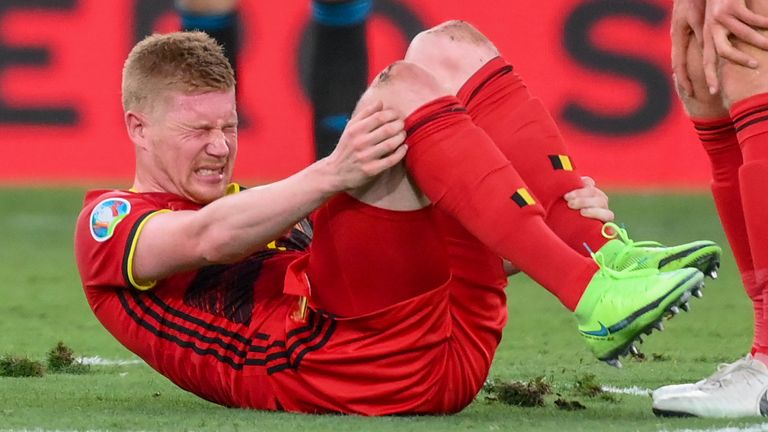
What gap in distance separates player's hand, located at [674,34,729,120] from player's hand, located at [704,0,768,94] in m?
0.12

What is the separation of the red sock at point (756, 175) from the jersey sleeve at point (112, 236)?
1.16 meters

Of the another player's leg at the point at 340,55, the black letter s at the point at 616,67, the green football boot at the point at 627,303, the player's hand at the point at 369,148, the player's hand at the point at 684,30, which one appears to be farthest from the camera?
the black letter s at the point at 616,67

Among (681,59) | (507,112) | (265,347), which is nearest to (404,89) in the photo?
(507,112)

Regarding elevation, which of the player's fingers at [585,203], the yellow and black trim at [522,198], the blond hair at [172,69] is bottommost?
the player's fingers at [585,203]

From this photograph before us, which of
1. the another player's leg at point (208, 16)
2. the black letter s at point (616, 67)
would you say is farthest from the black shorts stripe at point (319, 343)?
the black letter s at point (616, 67)

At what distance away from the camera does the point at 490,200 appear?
2.65 metres

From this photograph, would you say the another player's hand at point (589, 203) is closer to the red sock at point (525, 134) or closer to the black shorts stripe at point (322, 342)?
the red sock at point (525, 134)

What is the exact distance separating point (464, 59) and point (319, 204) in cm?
51

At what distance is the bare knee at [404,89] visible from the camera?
2.68m

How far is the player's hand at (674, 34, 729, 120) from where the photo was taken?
10.5ft

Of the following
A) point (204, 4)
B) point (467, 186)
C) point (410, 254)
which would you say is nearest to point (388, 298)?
point (410, 254)

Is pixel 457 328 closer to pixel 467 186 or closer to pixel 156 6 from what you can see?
pixel 467 186

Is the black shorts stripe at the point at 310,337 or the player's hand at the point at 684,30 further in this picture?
the player's hand at the point at 684,30

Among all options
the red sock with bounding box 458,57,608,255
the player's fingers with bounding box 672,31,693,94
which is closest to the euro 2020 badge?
the red sock with bounding box 458,57,608,255
